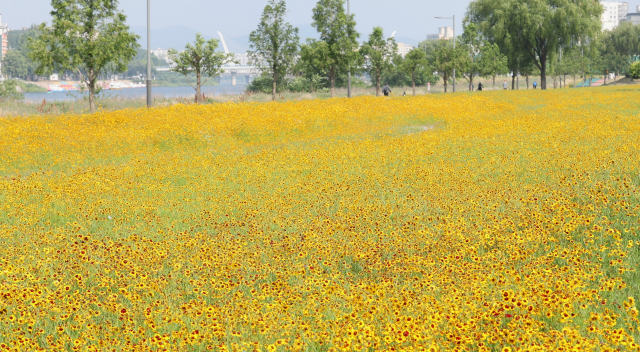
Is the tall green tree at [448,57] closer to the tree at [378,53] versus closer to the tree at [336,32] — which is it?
the tree at [378,53]

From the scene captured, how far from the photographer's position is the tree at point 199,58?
39594 millimetres

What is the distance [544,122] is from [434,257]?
15.5 metres

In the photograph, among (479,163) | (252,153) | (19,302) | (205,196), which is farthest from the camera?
(252,153)

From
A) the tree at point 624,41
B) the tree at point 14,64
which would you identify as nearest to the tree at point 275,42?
the tree at point 624,41

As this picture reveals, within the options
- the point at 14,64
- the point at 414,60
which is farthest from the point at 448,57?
the point at 14,64

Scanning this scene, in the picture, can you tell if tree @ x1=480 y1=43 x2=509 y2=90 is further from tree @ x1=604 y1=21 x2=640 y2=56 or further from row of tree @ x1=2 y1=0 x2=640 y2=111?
tree @ x1=604 y1=21 x2=640 y2=56

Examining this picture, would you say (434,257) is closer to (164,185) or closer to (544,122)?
(164,185)

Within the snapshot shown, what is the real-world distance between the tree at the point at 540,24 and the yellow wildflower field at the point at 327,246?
40917 mm

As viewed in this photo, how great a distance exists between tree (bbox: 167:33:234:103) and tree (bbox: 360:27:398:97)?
12.1 meters

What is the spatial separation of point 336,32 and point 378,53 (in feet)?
22.2

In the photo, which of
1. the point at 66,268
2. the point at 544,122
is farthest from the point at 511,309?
the point at 544,122

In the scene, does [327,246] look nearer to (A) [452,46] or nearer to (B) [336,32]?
(B) [336,32]

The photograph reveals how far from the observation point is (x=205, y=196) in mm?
9719

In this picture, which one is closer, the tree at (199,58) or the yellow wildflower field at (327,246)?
the yellow wildflower field at (327,246)
